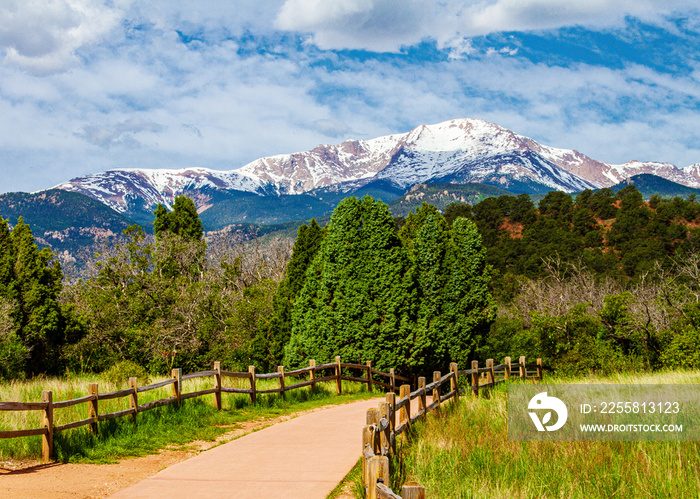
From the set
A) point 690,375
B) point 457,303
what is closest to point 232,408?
point 690,375

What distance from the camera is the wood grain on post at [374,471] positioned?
5219mm

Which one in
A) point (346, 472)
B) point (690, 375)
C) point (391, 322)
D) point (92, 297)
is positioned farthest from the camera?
point (92, 297)

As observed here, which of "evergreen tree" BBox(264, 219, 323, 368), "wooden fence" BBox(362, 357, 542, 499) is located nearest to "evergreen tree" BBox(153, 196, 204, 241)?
"evergreen tree" BBox(264, 219, 323, 368)

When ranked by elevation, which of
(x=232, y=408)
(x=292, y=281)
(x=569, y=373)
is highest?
(x=292, y=281)

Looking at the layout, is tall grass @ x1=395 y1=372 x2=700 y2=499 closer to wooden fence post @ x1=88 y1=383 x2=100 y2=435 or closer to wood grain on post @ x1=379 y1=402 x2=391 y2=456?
wood grain on post @ x1=379 y1=402 x2=391 y2=456

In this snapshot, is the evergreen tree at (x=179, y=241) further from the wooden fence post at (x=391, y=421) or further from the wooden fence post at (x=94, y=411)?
the wooden fence post at (x=391, y=421)

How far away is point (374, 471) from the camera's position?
5277 mm

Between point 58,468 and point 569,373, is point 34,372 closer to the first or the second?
point 58,468

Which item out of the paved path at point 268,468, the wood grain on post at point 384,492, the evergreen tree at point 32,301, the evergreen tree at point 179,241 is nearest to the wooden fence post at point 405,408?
the paved path at point 268,468

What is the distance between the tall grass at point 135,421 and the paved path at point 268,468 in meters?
1.25

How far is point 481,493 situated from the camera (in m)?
6.15

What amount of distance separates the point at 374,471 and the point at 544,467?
289cm

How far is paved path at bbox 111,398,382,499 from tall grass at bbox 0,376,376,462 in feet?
4.11

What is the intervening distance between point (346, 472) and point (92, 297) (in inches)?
1008
